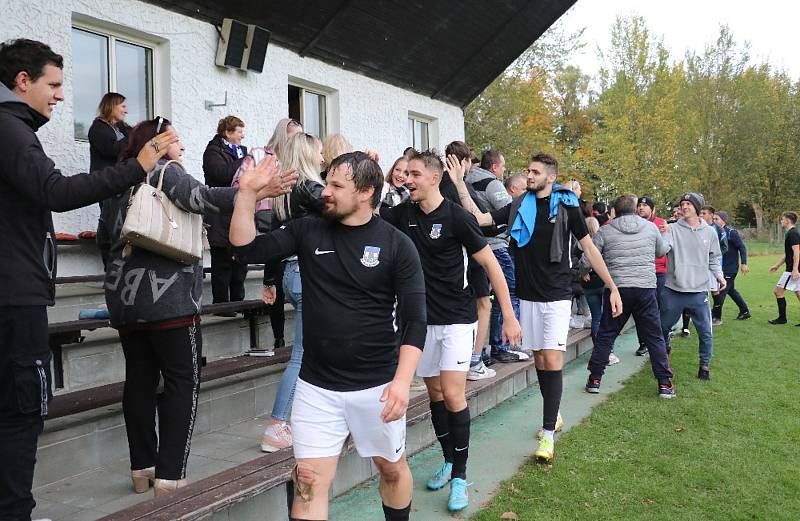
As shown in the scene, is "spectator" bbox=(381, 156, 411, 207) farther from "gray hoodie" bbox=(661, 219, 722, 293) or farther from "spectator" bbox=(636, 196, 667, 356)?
"gray hoodie" bbox=(661, 219, 722, 293)

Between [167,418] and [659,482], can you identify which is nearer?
[167,418]

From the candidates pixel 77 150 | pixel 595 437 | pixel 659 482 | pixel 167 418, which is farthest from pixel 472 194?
pixel 77 150

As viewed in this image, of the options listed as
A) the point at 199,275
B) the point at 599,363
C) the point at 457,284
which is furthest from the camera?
the point at 599,363

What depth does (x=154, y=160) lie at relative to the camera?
2.69m

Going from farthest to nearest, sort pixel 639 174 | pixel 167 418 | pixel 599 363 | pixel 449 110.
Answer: pixel 639 174 → pixel 449 110 → pixel 599 363 → pixel 167 418

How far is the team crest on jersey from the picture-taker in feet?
9.41

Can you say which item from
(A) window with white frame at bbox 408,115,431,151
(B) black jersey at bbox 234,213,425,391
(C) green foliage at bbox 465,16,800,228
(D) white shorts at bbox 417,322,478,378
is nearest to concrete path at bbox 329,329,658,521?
(D) white shorts at bbox 417,322,478,378

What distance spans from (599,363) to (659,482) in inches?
108

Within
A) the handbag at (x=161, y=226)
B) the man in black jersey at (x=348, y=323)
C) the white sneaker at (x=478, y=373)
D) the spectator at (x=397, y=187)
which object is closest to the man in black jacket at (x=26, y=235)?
the handbag at (x=161, y=226)

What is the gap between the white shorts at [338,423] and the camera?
9.20 feet

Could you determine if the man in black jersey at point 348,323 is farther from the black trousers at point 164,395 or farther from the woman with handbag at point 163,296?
the black trousers at point 164,395

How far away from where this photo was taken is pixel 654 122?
1139 inches

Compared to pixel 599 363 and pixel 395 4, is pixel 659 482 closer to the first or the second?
pixel 599 363

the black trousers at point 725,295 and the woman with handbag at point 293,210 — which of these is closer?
the woman with handbag at point 293,210
